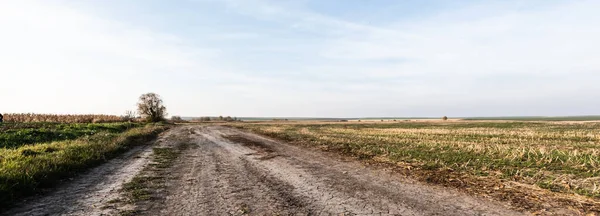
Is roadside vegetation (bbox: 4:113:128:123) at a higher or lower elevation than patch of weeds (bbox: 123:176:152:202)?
higher

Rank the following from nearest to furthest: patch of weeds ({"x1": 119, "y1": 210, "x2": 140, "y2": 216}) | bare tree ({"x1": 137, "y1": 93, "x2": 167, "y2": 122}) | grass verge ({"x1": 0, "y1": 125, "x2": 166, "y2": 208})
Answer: patch of weeds ({"x1": 119, "y1": 210, "x2": 140, "y2": 216}) → grass verge ({"x1": 0, "y1": 125, "x2": 166, "y2": 208}) → bare tree ({"x1": 137, "y1": 93, "x2": 167, "y2": 122})

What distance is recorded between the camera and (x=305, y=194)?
278 inches

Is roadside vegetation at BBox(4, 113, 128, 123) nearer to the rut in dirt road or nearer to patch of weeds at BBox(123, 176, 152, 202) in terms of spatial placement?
patch of weeds at BBox(123, 176, 152, 202)

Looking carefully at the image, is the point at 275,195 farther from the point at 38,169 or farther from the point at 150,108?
the point at 150,108

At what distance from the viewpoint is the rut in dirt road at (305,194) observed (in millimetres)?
5852

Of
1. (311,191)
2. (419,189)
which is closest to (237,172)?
(311,191)

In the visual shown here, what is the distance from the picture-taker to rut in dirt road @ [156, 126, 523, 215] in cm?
585

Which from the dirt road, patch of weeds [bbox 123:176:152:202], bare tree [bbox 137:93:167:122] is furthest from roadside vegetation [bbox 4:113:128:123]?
the dirt road

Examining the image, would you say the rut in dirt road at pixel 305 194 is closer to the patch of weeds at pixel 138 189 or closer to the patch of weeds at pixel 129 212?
the patch of weeds at pixel 129 212

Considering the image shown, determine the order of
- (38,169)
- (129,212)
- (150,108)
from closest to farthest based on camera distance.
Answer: (129,212)
(38,169)
(150,108)

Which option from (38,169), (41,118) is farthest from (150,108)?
(38,169)

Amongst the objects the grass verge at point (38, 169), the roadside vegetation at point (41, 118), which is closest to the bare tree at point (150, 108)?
the roadside vegetation at point (41, 118)

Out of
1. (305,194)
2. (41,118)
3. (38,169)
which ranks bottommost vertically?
(305,194)

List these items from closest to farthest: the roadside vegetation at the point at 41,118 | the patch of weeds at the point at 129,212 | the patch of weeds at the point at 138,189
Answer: the patch of weeds at the point at 129,212
the patch of weeds at the point at 138,189
the roadside vegetation at the point at 41,118
